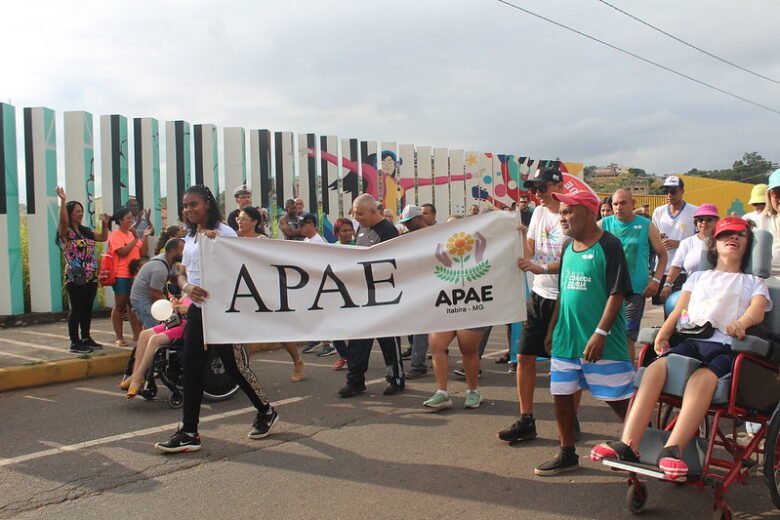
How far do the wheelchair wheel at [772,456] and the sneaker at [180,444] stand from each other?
149 inches

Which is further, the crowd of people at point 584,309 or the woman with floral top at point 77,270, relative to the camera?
the woman with floral top at point 77,270

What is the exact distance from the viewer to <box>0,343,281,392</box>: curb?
24.4ft

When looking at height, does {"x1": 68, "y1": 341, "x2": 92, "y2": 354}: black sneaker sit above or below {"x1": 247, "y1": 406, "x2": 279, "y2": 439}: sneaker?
above

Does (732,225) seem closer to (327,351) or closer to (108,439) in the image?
(108,439)

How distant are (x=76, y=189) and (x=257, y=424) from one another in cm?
793

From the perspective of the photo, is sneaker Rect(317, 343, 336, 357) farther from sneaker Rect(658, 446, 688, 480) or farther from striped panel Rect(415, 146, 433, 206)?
striped panel Rect(415, 146, 433, 206)

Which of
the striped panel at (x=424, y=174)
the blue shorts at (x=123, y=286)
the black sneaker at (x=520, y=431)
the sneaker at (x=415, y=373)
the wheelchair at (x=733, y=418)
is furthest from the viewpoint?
the striped panel at (x=424, y=174)

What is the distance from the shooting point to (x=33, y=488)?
14.6 ft

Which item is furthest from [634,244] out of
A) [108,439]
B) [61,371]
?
[61,371]

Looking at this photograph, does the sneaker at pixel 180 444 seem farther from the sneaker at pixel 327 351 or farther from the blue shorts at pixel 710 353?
the sneaker at pixel 327 351

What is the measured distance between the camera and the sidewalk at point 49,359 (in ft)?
24.7

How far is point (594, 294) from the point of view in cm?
435

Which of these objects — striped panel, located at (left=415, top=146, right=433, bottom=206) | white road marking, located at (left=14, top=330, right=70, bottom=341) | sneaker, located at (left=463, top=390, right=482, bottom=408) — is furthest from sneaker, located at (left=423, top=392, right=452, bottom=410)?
striped panel, located at (left=415, top=146, right=433, bottom=206)

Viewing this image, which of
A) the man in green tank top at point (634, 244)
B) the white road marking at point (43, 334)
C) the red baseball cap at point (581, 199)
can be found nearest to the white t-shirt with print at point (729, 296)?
the red baseball cap at point (581, 199)
